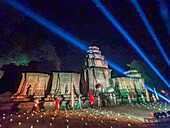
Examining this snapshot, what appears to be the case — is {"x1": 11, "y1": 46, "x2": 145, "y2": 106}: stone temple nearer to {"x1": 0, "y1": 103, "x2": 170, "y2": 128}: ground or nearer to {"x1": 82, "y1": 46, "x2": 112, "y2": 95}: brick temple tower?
{"x1": 82, "y1": 46, "x2": 112, "y2": 95}: brick temple tower

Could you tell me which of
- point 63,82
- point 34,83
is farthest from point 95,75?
point 34,83

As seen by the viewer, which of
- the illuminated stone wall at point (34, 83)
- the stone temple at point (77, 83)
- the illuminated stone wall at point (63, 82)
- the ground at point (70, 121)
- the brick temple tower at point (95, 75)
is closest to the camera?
the ground at point (70, 121)

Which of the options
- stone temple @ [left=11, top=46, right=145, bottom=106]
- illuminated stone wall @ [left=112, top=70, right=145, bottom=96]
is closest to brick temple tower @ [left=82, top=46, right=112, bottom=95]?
stone temple @ [left=11, top=46, right=145, bottom=106]

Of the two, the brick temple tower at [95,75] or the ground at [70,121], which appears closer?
the ground at [70,121]

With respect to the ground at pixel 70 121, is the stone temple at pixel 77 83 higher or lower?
higher

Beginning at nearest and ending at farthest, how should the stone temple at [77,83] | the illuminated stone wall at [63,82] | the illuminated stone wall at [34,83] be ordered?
1. the illuminated stone wall at [34,83]
2. the stone temple at [77,83]
3. the illuminated stone wall at [63,82]

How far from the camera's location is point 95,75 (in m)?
24.4

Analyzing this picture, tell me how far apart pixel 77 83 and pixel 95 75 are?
17.5 ft

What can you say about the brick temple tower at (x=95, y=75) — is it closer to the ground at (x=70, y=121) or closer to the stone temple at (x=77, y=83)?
the stone temple at (x=77, y=83)

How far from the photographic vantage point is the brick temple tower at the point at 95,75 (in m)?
23.4

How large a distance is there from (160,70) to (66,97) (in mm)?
39296

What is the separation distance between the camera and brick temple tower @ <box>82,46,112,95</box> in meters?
23.4

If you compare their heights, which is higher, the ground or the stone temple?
the stone temple

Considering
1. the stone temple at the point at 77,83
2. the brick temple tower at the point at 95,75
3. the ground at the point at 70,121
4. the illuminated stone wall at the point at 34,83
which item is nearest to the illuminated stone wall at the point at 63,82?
the stone temple at the point at 77,83
